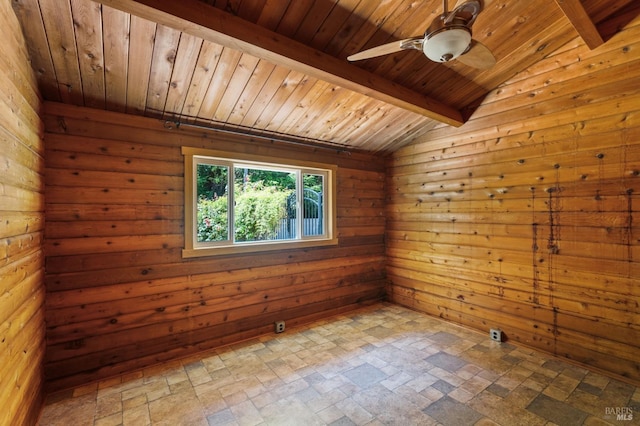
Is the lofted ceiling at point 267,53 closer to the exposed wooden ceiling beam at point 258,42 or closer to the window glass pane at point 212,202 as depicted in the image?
the exposed wooden ceiling beam at point 258,42

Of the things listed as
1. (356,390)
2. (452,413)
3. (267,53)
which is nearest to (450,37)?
(267,53)

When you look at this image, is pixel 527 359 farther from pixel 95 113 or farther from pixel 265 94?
pixel 95 113

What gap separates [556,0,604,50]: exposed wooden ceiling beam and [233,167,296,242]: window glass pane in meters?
3.02

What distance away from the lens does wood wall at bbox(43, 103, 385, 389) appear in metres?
2.45

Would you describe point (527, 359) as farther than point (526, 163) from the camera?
No

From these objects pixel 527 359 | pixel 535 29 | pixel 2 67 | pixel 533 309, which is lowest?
pixel 527 359

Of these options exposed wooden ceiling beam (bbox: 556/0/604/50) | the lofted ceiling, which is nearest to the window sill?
the lofted ceiling

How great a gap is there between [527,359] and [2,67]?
452 centimetres

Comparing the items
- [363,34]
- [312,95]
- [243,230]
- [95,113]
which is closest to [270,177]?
[243,230]

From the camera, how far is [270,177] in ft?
14.5

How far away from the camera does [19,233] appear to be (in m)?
1.77
